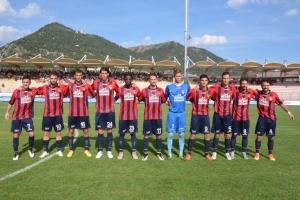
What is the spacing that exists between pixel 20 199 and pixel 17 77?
3629 cm

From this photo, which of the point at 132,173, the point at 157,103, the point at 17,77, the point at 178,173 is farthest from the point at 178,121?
the point at 17,77

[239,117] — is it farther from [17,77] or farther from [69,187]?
[17,77]

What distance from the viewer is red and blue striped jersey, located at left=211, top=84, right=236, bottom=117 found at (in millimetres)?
5754

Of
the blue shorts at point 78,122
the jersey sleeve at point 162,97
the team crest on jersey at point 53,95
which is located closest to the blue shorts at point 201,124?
the jersey sleeve at point 162,97

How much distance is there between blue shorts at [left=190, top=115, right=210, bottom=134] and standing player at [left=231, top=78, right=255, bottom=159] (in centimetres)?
73

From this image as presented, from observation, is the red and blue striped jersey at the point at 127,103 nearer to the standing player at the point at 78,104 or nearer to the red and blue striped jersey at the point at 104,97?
the red and blue striped jersey at the point at 104,97

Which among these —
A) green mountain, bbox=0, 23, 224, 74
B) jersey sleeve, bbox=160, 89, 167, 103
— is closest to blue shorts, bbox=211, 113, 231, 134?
jersey sleeve, bbox=160, 89, 167, 103

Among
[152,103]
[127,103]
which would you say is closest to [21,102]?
[127,103]

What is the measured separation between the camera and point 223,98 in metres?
5.75

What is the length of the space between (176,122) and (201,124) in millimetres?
609

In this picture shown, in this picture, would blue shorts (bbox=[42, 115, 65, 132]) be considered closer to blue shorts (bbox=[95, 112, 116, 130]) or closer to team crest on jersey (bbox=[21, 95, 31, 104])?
team crest on jersey (bbox=[21, 95, 31, 104])

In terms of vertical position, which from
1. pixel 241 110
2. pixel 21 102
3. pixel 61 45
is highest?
pixel 61 45

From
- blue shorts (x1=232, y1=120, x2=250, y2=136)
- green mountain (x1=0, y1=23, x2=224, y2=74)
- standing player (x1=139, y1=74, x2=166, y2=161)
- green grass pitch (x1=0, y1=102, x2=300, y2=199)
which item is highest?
green mountain (x1=0, y1=23, x2=224, y2=74)

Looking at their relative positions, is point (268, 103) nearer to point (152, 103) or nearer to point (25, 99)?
point (152, 103)
